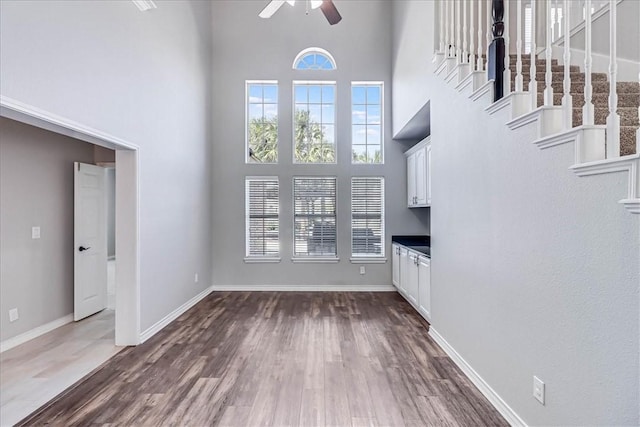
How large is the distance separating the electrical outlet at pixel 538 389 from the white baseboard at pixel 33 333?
455 cm

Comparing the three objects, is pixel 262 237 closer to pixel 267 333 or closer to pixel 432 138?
pixel 267 333

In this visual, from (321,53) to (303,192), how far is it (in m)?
2.52

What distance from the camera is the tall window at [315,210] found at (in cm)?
593

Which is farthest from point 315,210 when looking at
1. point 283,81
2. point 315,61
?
point 315,61

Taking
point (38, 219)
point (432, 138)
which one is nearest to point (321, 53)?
point (432, 138)

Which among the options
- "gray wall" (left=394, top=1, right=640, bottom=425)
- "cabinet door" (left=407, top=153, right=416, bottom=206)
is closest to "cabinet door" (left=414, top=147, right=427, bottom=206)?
"cabinet door" (left=407, top=153, right=416, bottom=206)

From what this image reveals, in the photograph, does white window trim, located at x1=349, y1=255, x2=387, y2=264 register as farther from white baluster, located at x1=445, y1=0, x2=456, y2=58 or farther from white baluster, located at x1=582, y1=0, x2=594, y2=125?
white baluster, located at x1=582, y1=0, x2=594, y2=125

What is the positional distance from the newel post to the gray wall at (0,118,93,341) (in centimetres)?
459

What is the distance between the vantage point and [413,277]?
4523 mm

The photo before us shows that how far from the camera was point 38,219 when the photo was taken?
149 inches

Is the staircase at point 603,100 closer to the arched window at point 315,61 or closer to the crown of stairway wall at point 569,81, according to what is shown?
the crown of stairway wall at point 569,81

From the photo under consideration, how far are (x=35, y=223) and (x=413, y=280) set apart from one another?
4.61m

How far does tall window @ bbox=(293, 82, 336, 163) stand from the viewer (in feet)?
19.6

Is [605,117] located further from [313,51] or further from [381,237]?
[313,51]
